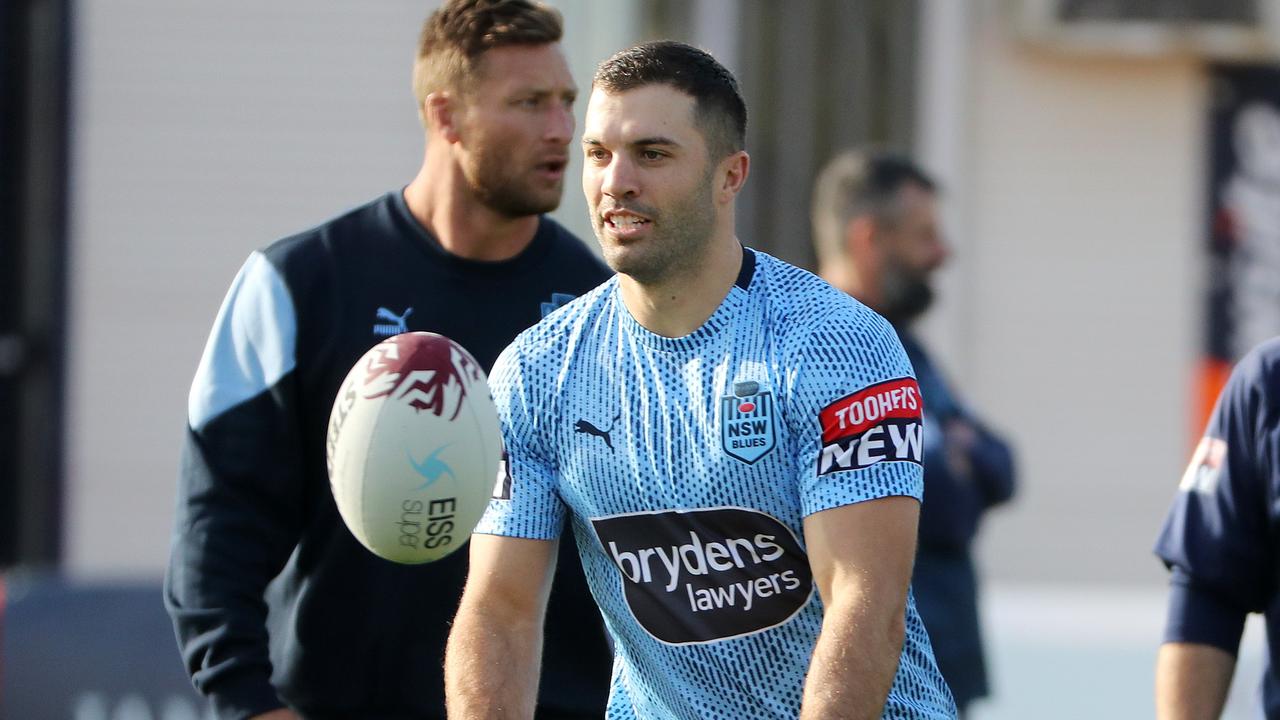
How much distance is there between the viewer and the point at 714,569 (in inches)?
116

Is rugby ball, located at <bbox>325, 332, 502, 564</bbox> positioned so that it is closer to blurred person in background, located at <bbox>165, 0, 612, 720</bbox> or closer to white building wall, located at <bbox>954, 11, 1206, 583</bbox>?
blurred person in background, located at <bbox>165, 0, 612, 720</bbox>

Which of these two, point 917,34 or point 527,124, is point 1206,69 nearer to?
point 917,34

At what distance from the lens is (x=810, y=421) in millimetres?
2871

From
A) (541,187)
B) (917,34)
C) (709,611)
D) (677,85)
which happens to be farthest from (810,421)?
(917,34)

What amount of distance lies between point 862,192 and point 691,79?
2453 mm

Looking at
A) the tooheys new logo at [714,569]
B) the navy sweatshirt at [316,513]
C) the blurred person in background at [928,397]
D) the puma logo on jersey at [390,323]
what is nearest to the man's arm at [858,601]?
the tooheys new logo at [714,569]

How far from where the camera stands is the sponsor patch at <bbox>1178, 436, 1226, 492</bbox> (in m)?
3.31

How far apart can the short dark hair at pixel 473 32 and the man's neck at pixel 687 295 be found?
37.8 inches

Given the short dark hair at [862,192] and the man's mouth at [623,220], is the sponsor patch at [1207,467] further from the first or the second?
the short dark hair at [862,192]

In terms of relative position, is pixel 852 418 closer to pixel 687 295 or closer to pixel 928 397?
pixel 687 295

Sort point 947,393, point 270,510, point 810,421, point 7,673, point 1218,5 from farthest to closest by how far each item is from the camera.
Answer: point 1218,5, point 7,673, point 947,393, point 270,510, point 810,421

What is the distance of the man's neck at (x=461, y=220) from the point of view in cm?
378

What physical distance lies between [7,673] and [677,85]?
4268 millimetres

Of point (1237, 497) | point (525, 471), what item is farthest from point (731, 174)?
point (1237, 497)
